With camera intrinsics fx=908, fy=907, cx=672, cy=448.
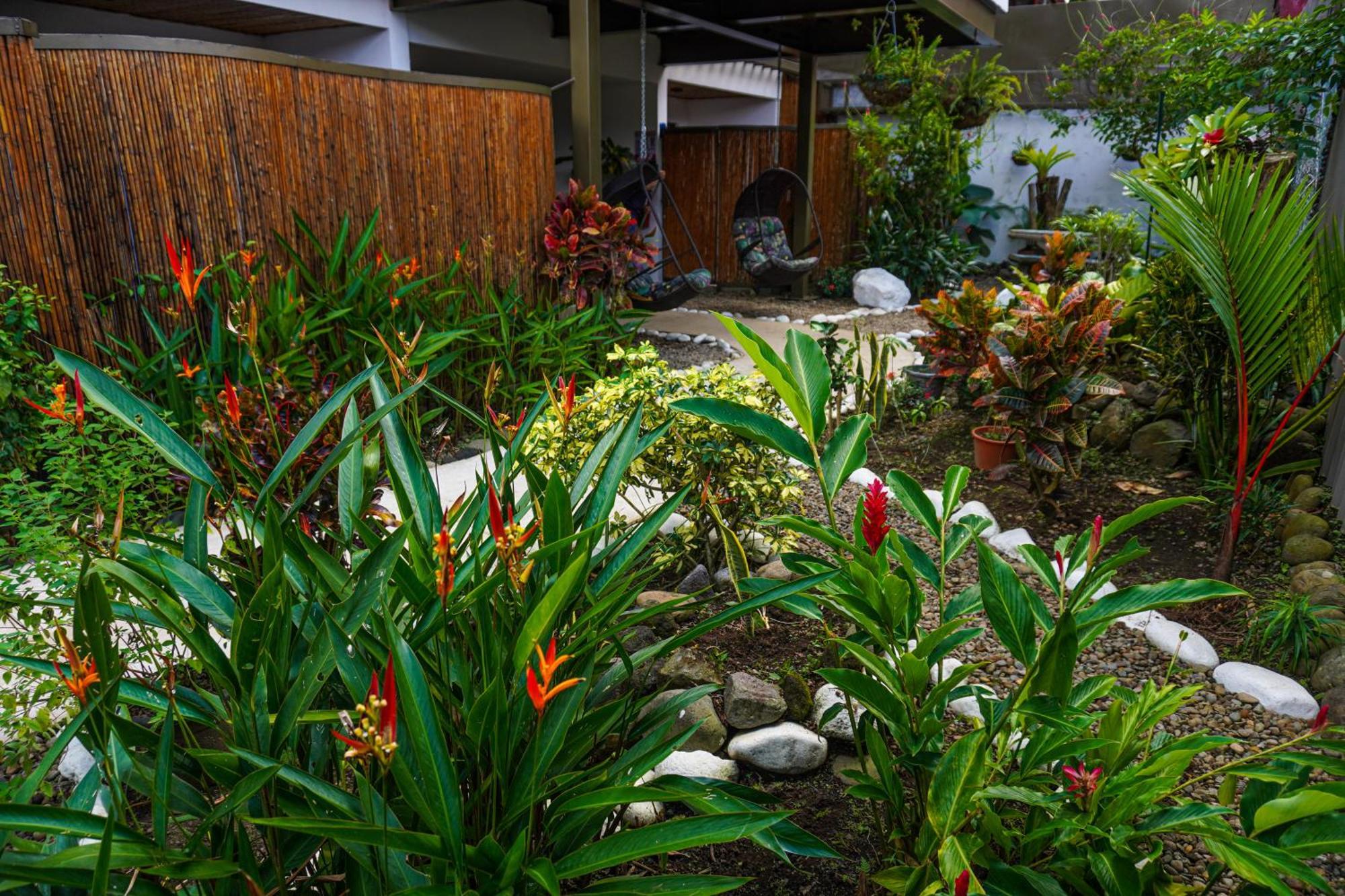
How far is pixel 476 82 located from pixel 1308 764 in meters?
4.79

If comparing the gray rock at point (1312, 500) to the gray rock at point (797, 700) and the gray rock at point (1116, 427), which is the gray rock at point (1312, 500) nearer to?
the gray rock at point (1116, 427)

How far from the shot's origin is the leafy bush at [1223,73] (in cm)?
392

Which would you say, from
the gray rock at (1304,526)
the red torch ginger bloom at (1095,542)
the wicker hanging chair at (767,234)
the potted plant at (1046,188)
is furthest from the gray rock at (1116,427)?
the potted plant at (1046,188)

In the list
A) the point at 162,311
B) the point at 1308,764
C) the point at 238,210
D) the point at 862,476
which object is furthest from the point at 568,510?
the point at 238,210

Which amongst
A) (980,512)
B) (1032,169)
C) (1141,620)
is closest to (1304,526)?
(1141,620)

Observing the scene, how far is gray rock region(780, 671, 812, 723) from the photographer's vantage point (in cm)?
217

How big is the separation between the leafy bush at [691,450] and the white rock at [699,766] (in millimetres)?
694

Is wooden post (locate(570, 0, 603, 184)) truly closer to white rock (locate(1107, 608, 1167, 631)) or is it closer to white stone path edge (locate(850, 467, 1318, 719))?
white stone path edge (locate(850, 467, 1318, 719))

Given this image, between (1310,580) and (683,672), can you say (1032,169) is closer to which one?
(1310,580)

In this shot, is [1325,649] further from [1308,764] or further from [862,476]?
[862,476]

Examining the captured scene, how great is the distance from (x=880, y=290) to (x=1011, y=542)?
6.25 metres

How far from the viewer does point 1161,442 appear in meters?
3.79

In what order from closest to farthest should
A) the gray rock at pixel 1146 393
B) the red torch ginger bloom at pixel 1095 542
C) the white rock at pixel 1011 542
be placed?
the red torch ginger bloom at pixel 1095 542 → the white rock at pixel 1011 542 → the gray rock at pixel 1146 393

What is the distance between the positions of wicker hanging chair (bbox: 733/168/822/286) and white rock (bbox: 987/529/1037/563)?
5.50m
